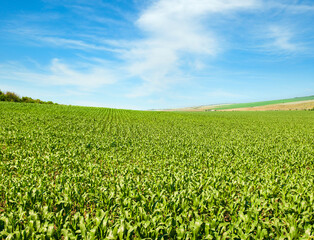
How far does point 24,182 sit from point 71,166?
11.0 ft

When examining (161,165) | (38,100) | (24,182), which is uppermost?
(38,100)

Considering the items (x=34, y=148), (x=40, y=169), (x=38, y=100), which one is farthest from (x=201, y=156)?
(x=38, y=100)

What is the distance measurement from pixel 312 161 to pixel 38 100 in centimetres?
10008

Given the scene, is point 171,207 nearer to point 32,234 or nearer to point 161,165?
point 32,234

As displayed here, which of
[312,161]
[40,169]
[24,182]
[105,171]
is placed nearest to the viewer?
[24,182]

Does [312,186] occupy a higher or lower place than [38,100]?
lower

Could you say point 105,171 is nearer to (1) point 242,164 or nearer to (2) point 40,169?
(2) point 40,169

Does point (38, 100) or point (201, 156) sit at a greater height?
point (38, 100)

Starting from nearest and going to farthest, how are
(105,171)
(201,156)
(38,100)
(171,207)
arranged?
(171,207)
(105,171)
(201,156)
(38,100)

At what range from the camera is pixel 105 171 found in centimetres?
1008

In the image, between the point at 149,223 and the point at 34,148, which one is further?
the point at 34,148

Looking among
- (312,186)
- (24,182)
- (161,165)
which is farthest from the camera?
(161,165)

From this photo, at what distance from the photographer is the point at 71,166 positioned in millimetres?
10633

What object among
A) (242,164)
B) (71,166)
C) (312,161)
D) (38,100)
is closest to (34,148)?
(71,166)
